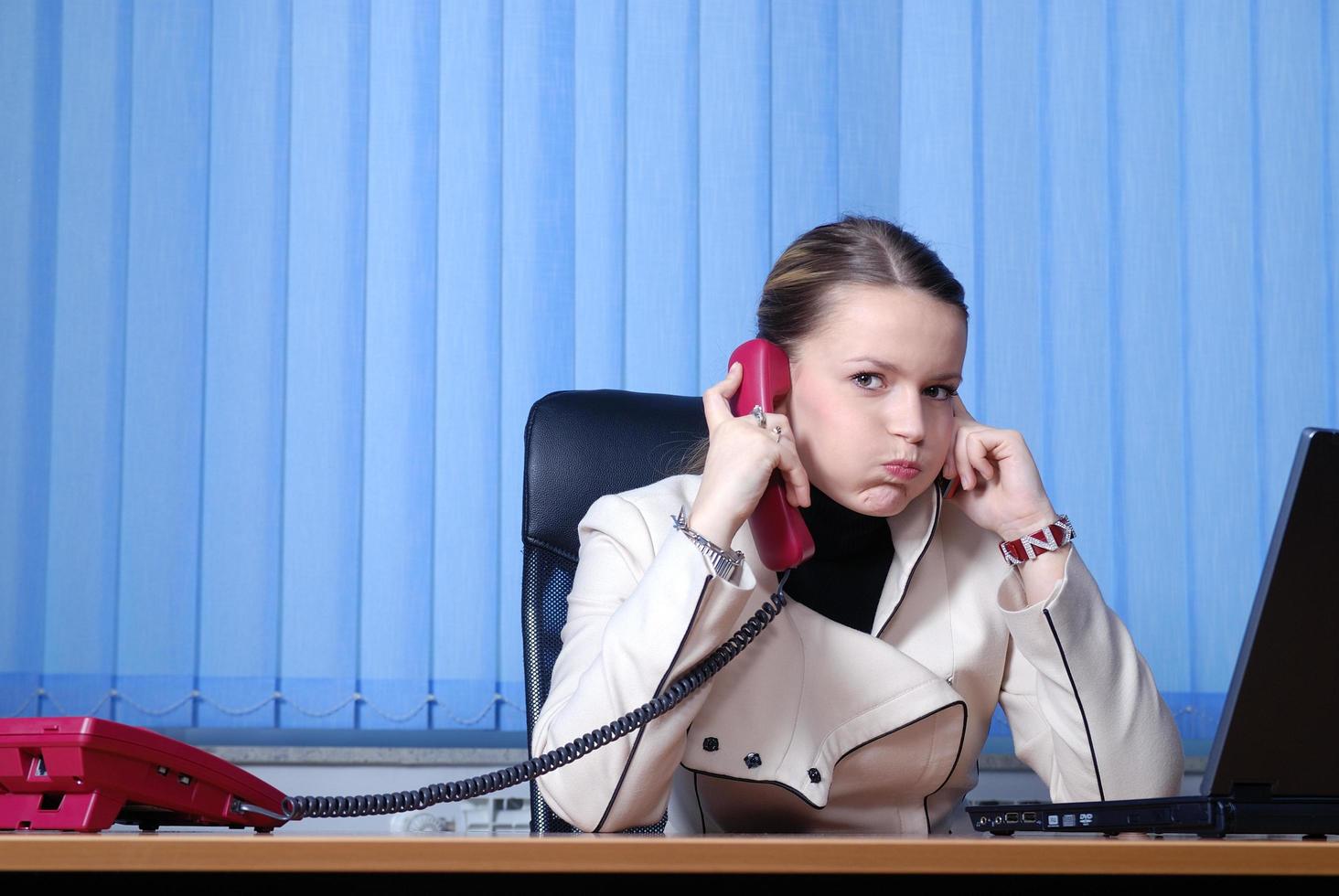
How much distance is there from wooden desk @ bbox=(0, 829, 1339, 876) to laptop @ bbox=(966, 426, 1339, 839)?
0.12 meters

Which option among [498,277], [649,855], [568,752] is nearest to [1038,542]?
[568,752]

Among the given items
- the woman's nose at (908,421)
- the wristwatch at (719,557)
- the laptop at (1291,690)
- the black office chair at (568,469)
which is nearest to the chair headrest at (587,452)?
the black office chair at (568,469)

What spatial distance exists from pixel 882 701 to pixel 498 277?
1.07 metres

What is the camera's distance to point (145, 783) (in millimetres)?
715

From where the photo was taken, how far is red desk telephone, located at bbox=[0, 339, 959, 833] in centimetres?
68

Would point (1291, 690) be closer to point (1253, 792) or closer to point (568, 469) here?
point (1253, 792)

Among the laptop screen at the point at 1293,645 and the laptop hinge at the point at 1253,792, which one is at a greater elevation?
the laptop screen at the point at 1293,645

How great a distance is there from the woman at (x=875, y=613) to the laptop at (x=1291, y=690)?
478 millimetres

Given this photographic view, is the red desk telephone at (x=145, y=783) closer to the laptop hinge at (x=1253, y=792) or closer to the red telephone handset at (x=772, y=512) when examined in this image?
the red telephone handset at (x=772, y=512)

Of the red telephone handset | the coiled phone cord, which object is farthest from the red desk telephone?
the red telephone handset

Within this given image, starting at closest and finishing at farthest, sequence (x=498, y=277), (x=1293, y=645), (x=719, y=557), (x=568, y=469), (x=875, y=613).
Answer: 1. (x=1293, y=645)
2. (x=719, y=557)
3. (x=875, y=613)
4. (x=568, y=469)
5. (x=498, y=277)

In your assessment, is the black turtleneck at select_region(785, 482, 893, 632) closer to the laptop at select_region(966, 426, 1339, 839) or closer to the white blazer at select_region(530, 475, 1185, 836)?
the white blazer at select_region(530, 475, 1185, 836)

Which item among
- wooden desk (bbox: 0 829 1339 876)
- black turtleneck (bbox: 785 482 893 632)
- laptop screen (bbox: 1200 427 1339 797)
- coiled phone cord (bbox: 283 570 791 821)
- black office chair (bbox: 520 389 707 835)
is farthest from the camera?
black office chair (bbox: 520 389 707 835)

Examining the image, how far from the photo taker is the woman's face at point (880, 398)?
122cm
